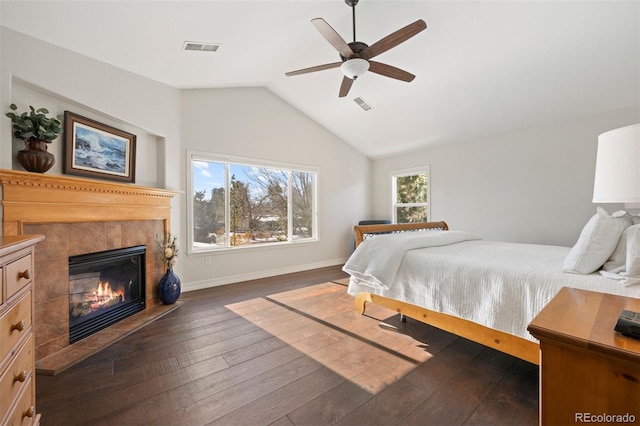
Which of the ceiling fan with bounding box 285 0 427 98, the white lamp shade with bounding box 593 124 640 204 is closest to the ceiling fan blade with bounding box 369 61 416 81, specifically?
the ceiling fan with bounding box 285 0 427 98

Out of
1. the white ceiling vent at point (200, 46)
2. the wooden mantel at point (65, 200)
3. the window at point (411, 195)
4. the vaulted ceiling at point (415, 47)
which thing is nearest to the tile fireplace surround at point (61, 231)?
the wooden mantel at point (65, 200)

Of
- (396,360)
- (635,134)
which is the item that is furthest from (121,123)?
(635,134)

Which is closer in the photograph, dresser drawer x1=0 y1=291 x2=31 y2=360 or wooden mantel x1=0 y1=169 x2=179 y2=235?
dresser drawer x1=0 y1=291 x2=31 y2=360

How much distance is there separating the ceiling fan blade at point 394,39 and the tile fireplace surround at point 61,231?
2605 millimetres

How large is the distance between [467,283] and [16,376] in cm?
233

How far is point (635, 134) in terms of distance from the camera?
1057mm

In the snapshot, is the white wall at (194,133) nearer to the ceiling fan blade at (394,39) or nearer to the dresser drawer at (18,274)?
the dresser drawer at (18,274)

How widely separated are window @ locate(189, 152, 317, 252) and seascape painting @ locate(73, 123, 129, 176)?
0.92 metres

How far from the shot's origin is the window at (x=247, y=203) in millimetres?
3881

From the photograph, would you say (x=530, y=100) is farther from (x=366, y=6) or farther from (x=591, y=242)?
(x=591, y=242)

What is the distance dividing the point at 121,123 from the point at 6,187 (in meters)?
1.26

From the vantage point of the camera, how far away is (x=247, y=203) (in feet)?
14.4

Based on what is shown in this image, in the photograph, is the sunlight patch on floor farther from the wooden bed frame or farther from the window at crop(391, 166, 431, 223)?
the window at crop(391, 166, 431, 223)

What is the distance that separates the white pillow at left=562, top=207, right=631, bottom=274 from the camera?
1.54 m
